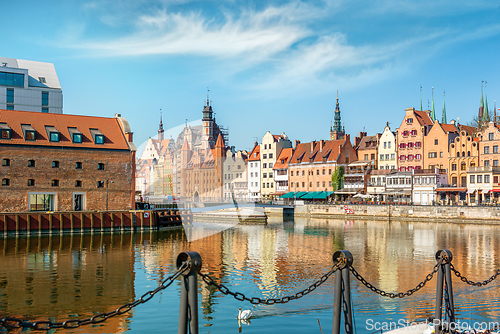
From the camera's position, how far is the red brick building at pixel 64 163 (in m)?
53.1

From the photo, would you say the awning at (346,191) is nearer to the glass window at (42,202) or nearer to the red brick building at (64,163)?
the red brick building at (64,163)

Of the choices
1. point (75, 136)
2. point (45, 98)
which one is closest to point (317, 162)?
point (45, 98)

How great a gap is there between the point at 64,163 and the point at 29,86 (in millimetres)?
34764

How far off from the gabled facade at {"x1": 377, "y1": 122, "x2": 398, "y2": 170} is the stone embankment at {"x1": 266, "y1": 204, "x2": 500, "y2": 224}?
57.5 feet

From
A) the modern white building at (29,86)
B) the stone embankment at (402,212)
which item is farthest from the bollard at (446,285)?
the modern white building at (29,86)

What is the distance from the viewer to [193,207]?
271ft

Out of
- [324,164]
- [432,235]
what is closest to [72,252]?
[432,235]

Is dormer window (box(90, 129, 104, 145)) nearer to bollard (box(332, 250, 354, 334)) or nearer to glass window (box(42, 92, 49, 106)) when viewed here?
glass window (box(42, 92, 49, 106))

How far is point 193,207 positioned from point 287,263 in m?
51.5

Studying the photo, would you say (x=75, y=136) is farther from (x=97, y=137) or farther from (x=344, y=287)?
(x=344, y=287)

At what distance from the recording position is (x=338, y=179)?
96750mm

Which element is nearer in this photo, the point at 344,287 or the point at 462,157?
the point at 344,287

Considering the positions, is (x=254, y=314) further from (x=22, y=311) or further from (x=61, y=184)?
(x=61, y=184)

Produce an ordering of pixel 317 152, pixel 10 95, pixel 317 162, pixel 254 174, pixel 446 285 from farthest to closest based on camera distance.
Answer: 1. pixel 254 174
2. pixel 317 152
3. pixel 317 162
4. pixel 10 95
5. pixel 446 285
